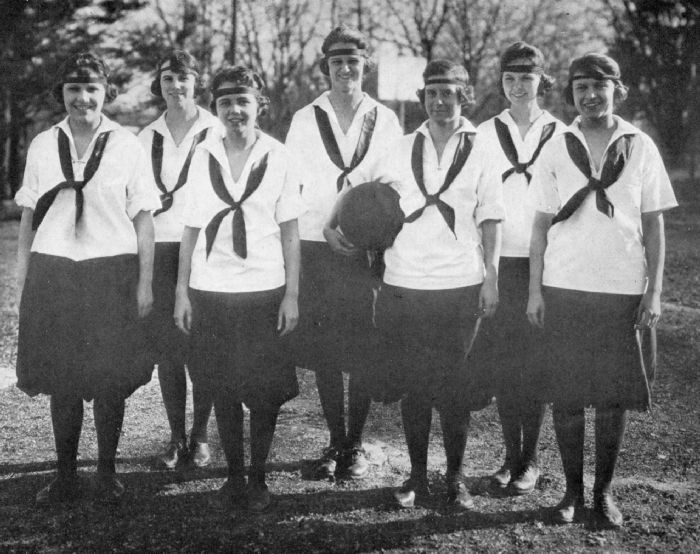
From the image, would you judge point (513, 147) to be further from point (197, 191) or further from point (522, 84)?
point (197, 191)

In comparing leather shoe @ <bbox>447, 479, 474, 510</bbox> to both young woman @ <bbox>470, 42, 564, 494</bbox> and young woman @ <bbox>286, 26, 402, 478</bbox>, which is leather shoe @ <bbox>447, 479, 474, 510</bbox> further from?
young woman @ <bbox>286, 26, 402, 478</bbox>

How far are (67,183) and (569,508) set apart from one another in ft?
9.61

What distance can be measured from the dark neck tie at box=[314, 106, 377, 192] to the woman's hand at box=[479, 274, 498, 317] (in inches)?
40.5

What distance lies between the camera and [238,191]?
3928 mm

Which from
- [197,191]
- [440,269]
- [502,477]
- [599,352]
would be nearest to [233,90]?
[197,191]

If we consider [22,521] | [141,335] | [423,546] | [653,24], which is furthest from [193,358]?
[653,24]

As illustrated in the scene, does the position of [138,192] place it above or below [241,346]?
above

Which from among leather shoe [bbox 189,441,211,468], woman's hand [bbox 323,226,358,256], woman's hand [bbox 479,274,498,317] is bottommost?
leather shoe [bbox 189,441,211,468]

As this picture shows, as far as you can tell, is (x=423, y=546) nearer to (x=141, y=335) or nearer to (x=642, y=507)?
(x=642, y=507)

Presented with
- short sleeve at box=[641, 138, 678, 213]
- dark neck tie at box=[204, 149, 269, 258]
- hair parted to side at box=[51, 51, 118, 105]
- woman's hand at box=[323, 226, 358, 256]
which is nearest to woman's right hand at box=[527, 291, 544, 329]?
short sleeve at box=[641, 138, 678, 213]

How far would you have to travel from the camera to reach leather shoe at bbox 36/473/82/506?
4.07 m

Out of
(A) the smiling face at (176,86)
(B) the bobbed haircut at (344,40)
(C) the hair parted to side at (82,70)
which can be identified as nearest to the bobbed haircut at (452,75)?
(B) the bobbed haircut at (344,40)

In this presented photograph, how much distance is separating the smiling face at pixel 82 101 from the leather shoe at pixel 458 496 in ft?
8.51

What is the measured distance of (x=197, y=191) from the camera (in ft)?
13.0
